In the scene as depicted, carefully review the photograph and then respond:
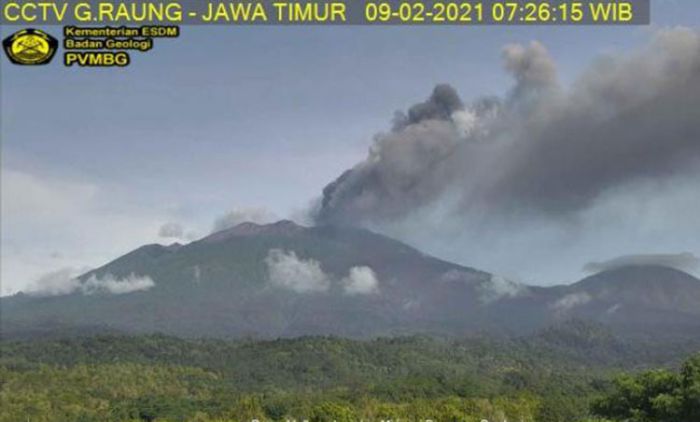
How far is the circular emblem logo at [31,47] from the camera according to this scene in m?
31.2

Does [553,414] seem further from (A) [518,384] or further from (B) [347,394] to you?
(A) [518,384]

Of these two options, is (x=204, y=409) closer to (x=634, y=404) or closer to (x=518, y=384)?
(x=518, y=384)

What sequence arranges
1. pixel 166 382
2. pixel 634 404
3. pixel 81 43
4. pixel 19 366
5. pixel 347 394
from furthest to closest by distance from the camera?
1. pixel 19 366
2. pixel 166 382
3. pixel 347 394
4. pixel 634 404
5. pixel 81 43

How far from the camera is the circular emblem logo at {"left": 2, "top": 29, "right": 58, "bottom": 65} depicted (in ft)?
102

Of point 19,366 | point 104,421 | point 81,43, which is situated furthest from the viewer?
point 19,366

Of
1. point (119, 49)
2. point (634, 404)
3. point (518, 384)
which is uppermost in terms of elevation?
point (119, 49)

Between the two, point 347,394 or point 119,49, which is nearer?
point 119,49

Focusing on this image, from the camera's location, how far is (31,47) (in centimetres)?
3141

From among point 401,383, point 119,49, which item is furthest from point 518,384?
point 119,49

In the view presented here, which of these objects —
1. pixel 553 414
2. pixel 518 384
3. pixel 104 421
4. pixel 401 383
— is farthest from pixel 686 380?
pixel 518 384

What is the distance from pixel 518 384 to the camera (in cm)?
18150

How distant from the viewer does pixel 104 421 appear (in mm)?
126938

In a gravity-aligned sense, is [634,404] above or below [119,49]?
below

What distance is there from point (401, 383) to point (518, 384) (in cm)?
3561
